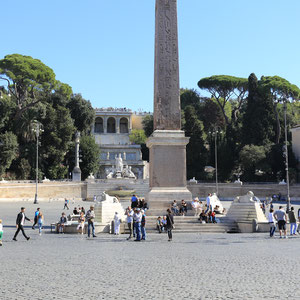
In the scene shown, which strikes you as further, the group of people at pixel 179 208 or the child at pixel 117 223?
the group of people at pixel 179 208

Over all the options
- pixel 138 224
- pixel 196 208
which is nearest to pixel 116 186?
pixel 196 208

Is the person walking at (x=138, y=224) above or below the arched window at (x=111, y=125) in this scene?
below

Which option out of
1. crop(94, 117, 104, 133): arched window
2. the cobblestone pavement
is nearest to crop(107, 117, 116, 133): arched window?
crop(94, 117, 104, 133): arched window

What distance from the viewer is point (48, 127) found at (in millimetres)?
43250

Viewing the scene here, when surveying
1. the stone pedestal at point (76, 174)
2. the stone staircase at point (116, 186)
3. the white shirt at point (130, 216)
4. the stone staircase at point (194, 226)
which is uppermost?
the stone pedestal at point (76, 174)

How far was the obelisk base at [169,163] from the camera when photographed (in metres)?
14.7

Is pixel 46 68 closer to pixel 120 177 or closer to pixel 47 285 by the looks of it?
pixel 120 177

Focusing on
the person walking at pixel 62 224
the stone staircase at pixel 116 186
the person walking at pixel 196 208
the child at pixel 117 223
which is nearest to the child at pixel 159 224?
the child at pixel 117 223

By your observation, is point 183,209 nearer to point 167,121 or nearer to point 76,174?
point 167,121

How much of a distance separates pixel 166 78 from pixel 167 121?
1.41 meters

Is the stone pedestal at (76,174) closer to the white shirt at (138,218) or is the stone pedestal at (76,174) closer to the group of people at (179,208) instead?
Answer: the group of people at (179,208)

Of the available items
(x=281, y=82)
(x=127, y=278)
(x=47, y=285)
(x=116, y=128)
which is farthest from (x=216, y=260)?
(x=116, y=128)

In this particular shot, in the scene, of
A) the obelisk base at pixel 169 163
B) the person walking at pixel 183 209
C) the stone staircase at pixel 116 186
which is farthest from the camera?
the stone staircase at pixel 116 186

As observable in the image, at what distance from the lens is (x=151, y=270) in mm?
6531
